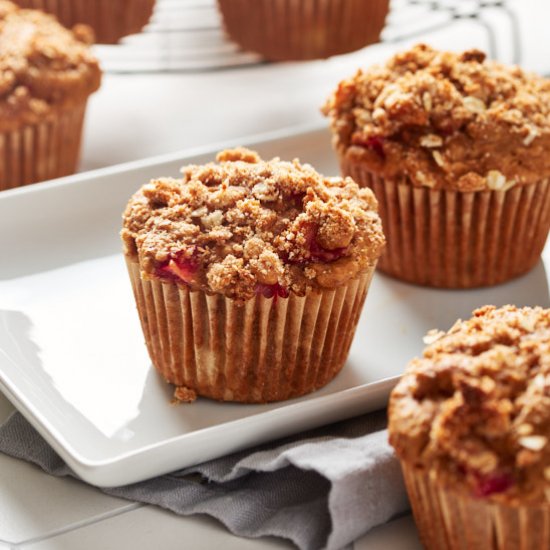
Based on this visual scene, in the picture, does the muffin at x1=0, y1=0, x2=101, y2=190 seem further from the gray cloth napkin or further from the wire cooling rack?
the gray cloth napkin

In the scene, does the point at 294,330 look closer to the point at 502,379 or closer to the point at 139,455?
the point at 139,455

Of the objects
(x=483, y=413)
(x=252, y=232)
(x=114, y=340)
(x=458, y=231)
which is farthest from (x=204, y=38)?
(x=483, y=413)

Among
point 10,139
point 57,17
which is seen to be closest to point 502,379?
point 10,139

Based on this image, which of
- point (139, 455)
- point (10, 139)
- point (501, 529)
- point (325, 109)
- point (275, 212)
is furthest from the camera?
point (10, 139)

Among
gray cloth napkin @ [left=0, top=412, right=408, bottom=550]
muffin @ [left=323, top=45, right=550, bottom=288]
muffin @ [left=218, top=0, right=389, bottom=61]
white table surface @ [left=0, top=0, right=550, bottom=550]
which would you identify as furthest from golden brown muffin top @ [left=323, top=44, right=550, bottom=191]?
muffin @ [left=218, top=0, right=389, bottom=61]

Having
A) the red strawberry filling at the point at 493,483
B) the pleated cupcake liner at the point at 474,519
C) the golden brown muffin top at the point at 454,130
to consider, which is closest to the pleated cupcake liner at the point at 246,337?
the golden brown muffin top at the point at 454,130

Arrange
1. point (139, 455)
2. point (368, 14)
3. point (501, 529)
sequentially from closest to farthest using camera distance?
point (501, 529) → point (139, 455) → point (368, 14)

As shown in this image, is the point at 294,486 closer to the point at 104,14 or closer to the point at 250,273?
the point at 250,273
